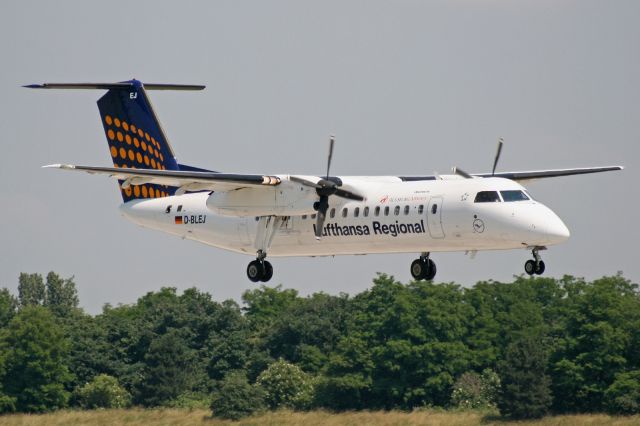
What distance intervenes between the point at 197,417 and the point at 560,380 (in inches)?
679

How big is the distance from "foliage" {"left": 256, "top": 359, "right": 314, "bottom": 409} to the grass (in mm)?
1447

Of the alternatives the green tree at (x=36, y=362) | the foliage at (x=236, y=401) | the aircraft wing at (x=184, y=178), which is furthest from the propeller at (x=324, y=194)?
the green tree at (x=36, y=362)

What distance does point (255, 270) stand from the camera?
3931 cm

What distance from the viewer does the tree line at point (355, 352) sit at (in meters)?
64.8

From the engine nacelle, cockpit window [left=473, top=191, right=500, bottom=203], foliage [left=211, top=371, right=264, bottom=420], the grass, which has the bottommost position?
the grass

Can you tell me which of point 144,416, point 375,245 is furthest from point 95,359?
point 375,245

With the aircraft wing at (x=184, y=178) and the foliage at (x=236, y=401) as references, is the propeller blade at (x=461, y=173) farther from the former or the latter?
the foliage at (x=236, y=401)

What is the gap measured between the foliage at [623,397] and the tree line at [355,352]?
0.06m

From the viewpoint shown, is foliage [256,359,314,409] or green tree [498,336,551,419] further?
foliage [256,359,314,409]

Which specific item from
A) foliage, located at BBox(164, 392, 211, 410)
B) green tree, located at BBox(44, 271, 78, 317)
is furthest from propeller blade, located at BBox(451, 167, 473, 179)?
green tree, located at BBox(44, 271, 78, 317)

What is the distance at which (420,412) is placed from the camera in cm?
6562

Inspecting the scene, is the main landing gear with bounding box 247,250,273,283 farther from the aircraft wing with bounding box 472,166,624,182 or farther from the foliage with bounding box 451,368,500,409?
the foliage with bounding box 451,368,500,409

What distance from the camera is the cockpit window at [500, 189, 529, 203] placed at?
3472 centimetres

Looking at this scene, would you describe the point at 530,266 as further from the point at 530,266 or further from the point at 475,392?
the point at 475,392
